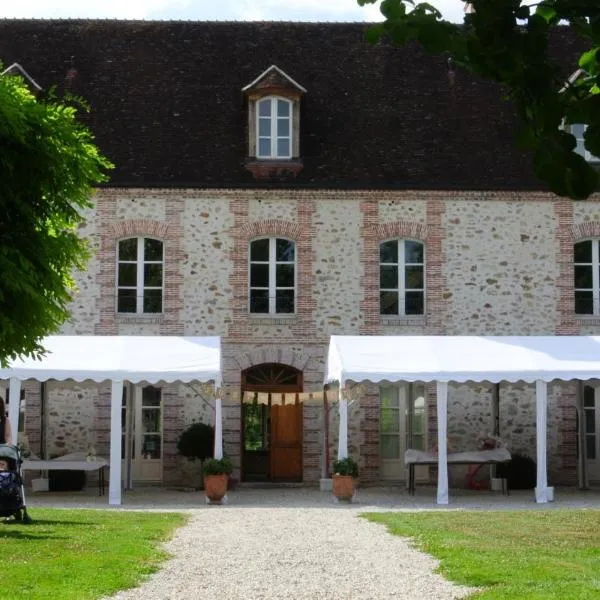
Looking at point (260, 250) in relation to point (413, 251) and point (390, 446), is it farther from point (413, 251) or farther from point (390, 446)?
point (390, 446)

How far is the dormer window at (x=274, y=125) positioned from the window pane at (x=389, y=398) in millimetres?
3841

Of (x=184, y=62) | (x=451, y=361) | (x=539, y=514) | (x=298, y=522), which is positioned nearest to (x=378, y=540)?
(x=298, y=522)

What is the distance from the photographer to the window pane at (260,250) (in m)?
20.7

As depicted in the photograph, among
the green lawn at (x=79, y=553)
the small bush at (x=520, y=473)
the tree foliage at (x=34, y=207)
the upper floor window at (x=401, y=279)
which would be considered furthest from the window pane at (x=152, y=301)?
the tree foliage at (x=34, y=207)

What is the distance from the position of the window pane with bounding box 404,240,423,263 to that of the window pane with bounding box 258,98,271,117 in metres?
3.21

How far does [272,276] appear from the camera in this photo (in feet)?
67.4

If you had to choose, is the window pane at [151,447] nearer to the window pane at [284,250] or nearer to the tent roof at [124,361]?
the tent roof at [124,361]

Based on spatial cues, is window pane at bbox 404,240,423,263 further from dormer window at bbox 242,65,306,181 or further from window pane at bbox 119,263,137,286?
window pane at bbox 119,263,137,286

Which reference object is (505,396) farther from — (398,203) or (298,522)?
(298,522)

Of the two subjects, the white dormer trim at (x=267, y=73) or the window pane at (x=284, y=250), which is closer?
the window pane at (x=284, y=250)

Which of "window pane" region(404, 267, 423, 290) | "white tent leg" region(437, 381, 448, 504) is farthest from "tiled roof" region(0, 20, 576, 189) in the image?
"white tent leg" region(437, 381, 448, 504)

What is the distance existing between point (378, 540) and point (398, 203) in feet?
33.4

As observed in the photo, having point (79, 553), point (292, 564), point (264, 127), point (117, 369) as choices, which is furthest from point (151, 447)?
point (292, 564)

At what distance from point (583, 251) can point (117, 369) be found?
8386mm
